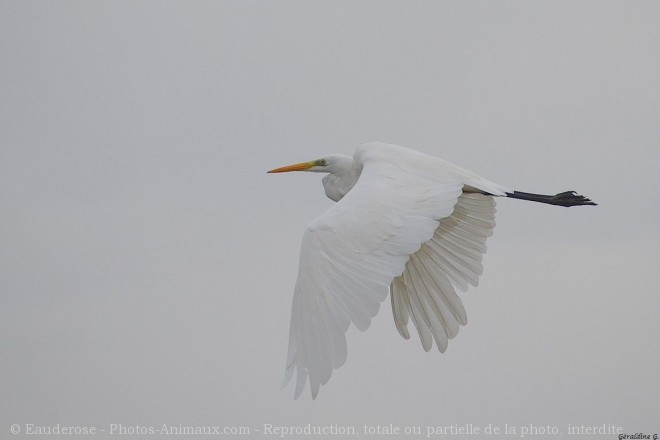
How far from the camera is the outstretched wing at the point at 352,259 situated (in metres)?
7.62

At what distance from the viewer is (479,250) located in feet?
31.6

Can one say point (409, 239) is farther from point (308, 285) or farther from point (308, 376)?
point (308, 376)

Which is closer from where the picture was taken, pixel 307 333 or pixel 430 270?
pixel 307 333

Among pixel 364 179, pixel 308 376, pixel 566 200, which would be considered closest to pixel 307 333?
pixel 308 376

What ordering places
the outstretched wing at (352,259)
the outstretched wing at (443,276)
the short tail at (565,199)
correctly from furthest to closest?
the short tail at (565,199)
the outstretched wing at (443,276)
the outstretched wing at (352,259)

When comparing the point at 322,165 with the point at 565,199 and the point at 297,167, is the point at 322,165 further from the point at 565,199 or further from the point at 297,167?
the point at 565,199

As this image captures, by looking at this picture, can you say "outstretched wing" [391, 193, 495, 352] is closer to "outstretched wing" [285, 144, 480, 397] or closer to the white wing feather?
the white wing feather

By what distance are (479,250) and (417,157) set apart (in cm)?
96

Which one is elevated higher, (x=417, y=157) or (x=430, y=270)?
(x=417, y=157)

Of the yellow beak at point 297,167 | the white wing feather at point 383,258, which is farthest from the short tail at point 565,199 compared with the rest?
the yellow beak at point 297,167

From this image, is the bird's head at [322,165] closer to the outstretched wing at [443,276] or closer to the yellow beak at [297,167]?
the yellow beak at [297,167]

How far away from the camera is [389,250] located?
812cm

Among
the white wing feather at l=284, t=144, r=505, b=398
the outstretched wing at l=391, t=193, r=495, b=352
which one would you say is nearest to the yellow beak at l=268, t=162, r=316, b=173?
the white wing feather at l=284, t=144, r=505, b=398

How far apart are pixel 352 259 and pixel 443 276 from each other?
5.63 ft
